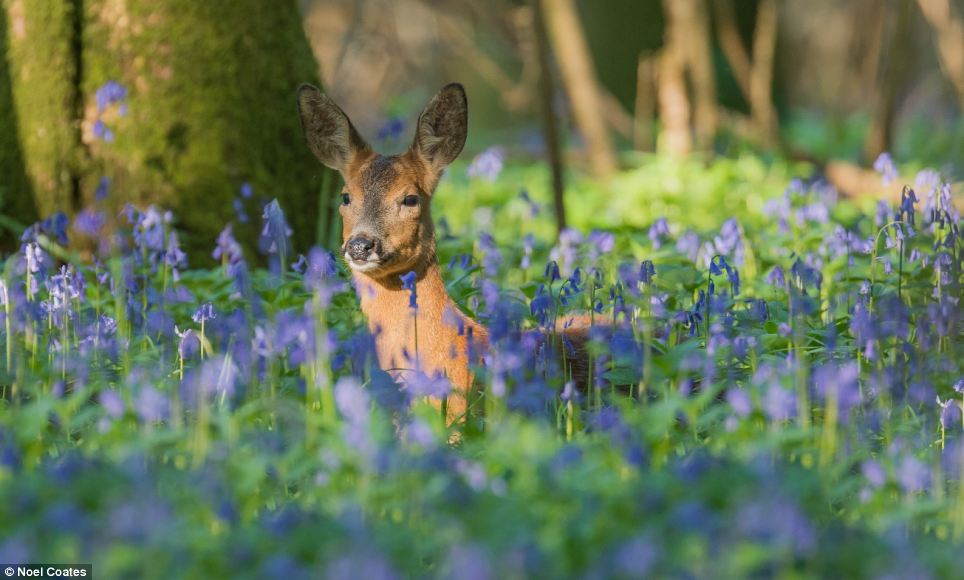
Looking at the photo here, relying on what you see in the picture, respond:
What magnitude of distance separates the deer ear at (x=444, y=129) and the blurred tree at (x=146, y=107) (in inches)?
56.2

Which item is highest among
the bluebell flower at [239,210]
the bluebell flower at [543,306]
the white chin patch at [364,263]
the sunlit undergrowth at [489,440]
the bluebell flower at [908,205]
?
the bluebell flower at [239,210]

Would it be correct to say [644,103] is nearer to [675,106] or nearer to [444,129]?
[675,106]

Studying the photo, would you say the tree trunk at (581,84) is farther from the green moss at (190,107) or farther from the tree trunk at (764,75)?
the green moss at (190,107)

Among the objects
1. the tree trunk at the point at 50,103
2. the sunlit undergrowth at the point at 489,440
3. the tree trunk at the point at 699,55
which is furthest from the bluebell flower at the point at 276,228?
the tree trunk at the point at 699,55

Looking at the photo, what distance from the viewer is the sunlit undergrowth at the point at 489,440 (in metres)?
2.78

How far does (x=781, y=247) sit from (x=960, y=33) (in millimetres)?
9452

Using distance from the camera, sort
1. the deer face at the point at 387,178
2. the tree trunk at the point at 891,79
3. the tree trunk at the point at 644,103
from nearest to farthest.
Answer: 1. the deer face at the point at 387,178
2. the tree trunk at the point at 891,79
3. the tree trunk at the point at 644,103

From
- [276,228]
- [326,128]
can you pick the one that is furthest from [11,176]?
[276,228]

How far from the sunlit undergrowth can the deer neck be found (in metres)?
0.15

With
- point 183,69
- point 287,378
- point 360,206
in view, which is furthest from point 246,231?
point 287,378

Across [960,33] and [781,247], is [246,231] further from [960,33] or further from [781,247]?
[960,33]

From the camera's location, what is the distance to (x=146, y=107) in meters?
6.90

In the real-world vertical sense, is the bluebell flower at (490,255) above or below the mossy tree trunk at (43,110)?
below

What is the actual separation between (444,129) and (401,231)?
61 cm
